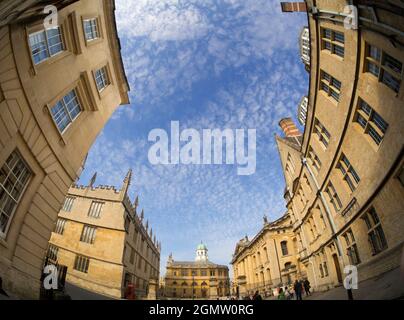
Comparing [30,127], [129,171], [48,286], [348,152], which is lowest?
[48,286]

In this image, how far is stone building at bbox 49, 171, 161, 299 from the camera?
25608mm

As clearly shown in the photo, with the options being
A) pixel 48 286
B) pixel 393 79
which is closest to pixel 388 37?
pixel 393 79

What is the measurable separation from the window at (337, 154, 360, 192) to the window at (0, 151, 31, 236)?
18.7 metres

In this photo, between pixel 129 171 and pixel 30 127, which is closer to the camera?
pixel 30 127

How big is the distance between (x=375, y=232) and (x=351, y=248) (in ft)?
11.9

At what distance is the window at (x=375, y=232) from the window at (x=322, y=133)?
6239mm

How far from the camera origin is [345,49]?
14.0m

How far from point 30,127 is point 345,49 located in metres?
17.6

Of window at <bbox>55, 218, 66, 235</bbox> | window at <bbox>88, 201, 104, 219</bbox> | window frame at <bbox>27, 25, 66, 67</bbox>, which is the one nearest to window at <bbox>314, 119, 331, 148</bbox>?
window frame at <bbox>27, 25, 66, 67</bbox>

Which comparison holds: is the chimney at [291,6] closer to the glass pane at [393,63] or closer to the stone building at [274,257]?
the glass pane at [393,63]

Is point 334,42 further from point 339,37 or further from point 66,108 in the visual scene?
point 66,108

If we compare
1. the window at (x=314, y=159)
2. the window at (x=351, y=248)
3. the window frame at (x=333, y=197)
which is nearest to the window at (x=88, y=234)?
the window at (x=314, y=159)

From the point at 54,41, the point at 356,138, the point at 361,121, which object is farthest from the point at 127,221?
the point at 361,121

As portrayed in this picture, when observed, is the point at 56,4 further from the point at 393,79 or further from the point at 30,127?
the point at 393,79
